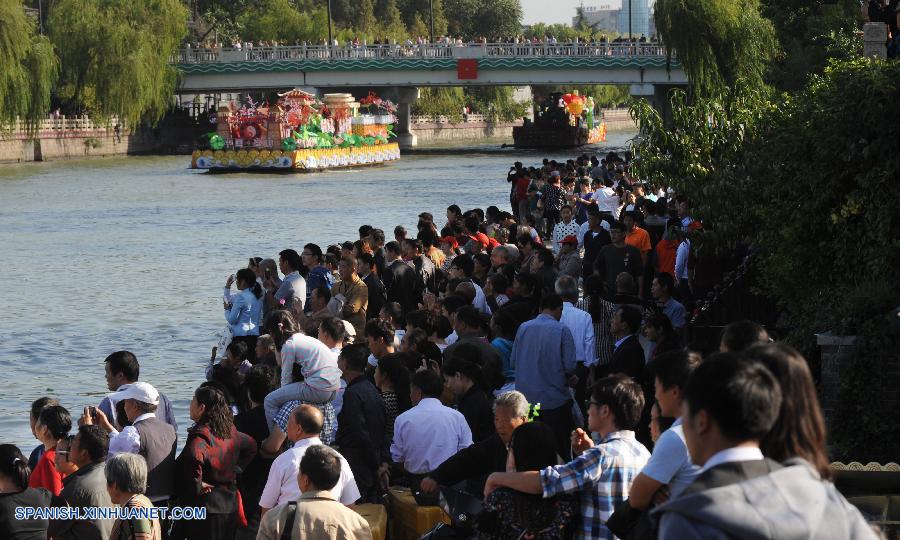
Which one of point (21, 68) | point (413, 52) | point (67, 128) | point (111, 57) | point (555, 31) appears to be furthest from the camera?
point (555, 31)

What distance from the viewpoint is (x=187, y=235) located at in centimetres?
3722

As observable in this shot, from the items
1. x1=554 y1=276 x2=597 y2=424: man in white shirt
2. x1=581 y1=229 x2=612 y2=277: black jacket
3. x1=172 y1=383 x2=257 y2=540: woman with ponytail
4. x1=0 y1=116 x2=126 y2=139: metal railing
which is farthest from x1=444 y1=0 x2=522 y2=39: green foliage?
x1=172 y1=383 x2=257 y2=540: woman with ponytail

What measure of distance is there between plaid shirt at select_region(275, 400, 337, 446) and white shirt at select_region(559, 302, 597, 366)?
2440mm

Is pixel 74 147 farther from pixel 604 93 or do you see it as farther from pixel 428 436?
pixel 604 93

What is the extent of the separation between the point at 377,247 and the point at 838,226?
6.73 m

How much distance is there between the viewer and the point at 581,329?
10.3m

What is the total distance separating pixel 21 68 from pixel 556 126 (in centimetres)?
3106

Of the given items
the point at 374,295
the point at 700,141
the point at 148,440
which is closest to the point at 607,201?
the point at 700,141

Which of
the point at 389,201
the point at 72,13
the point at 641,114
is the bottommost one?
the point at 389,201

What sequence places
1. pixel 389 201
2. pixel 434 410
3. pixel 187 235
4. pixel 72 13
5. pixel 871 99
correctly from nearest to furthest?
pixel 434 410
pixel 871 99
pixel 187 235
pixel 389 201
pixel 72 13

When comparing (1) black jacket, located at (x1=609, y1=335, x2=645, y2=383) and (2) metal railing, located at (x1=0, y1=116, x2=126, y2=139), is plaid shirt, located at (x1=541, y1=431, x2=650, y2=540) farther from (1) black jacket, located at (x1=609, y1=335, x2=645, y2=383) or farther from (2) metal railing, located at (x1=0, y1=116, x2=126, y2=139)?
(2) metal railing, located at (x1=0, y1=116, x2=126, y2=139)

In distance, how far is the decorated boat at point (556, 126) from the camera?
75938mm

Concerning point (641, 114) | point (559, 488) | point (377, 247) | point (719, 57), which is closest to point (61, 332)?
point (377, 247)

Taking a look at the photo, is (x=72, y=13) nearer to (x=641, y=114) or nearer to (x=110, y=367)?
(x=641, y=114)
